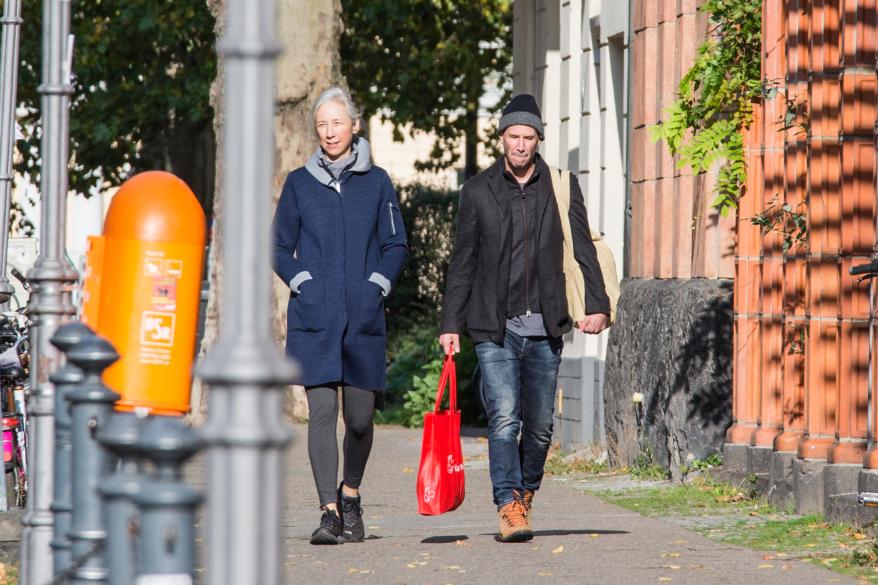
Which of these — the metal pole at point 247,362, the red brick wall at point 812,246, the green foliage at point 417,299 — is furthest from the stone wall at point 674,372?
the metal pole at point 247,362

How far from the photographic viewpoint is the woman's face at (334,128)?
8391mm

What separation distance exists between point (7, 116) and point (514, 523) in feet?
13.3

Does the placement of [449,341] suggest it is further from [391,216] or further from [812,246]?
[812,246]

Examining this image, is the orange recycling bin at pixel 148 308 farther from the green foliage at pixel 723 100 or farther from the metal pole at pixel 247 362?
the green foliage at pixel 723 100

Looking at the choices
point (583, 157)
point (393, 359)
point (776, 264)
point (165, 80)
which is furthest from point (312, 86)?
point (165, 80)

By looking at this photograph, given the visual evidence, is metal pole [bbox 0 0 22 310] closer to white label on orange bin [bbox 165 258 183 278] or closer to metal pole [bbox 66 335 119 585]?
white label on orange bin [bbox 165 258 183 278]

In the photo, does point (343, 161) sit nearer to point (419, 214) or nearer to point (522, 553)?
point (522, 553)

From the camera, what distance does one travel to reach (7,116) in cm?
1047

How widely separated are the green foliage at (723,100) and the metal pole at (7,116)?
12.3 ft

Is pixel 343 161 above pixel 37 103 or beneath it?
beneath

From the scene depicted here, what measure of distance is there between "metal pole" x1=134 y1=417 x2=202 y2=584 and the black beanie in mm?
5348

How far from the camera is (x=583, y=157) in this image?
15484mm

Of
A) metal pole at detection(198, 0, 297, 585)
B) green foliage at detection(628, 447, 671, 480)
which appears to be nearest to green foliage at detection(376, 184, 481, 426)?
green foliage at detection(628, 447, 671, 480)

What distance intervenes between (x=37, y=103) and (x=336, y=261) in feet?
68.5
